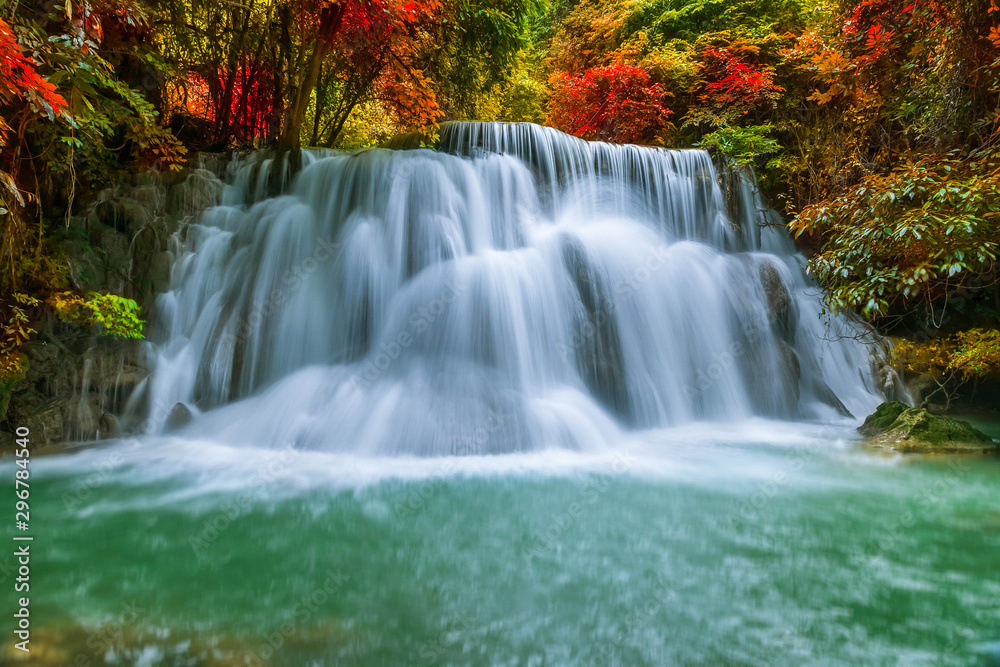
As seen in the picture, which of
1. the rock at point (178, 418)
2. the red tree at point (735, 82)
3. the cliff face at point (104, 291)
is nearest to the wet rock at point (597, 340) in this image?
the rock at point (178, 418)

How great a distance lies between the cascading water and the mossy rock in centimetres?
152

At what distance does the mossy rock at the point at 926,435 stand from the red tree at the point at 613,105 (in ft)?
28.8

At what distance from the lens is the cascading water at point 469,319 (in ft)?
19.9

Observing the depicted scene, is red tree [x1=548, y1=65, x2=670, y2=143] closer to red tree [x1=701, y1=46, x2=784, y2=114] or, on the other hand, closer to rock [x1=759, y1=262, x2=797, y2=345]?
red tree [x1=701, y1=46, x2=784, y2=114]

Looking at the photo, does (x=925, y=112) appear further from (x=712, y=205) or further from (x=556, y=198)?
(x=556, y=198)

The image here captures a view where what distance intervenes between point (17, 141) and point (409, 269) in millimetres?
4219

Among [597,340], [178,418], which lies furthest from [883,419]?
[178,418]

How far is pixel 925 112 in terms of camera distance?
24.7ft

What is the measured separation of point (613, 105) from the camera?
42.9ft

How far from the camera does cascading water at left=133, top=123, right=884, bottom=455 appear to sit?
605 cm

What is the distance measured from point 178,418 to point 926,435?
25.0ft

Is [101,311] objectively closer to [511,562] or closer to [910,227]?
[511,562]

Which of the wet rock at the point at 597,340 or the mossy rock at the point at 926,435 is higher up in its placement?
the wet rock at the point at 597,340

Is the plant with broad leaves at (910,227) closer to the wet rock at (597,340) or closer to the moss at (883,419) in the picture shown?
the moss at (883,419)
